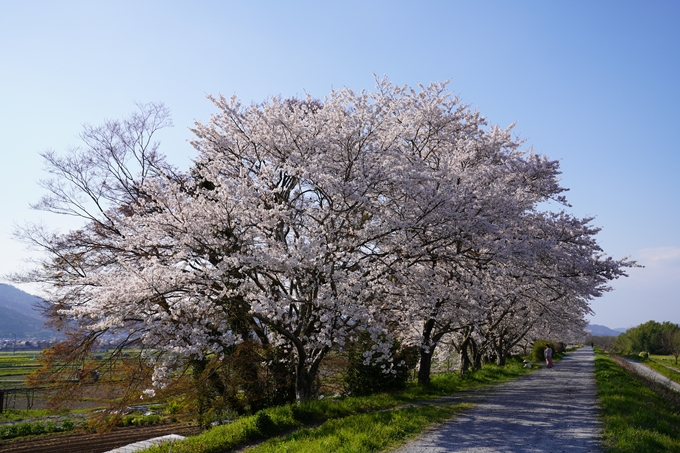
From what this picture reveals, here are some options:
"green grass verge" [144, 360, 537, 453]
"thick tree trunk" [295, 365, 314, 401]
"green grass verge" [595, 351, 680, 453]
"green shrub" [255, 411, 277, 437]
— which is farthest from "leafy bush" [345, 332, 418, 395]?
"green grass verge" [595, 351, 680, 453]

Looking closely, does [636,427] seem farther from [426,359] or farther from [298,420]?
[426,359]

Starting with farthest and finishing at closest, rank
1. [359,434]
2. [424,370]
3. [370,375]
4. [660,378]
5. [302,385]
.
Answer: [660,378] → [424,370] → [370,375] → [302,385] → [359,434]

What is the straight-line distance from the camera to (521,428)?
999 centimetres

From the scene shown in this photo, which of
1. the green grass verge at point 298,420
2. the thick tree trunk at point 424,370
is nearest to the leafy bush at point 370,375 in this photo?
the thick tree trunk at point 424,370

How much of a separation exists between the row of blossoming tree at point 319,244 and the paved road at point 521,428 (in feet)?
9.31

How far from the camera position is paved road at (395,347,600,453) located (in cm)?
833

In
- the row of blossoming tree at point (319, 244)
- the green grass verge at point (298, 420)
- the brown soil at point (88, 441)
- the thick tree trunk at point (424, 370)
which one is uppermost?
the row of blossoming tree at point (319, 244)

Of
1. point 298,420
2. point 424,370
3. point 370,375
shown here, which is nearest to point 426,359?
point 424,370

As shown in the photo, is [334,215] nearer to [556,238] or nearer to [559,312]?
[556,238]

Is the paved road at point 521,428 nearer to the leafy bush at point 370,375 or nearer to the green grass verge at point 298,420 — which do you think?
the green grass verge at point 298,420

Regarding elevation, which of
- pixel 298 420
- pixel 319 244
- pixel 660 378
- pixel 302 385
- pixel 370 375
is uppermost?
pixel 319 244

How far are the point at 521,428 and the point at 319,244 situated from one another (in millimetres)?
5939

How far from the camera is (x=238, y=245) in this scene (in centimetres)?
1180

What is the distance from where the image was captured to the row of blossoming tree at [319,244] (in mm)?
11469
